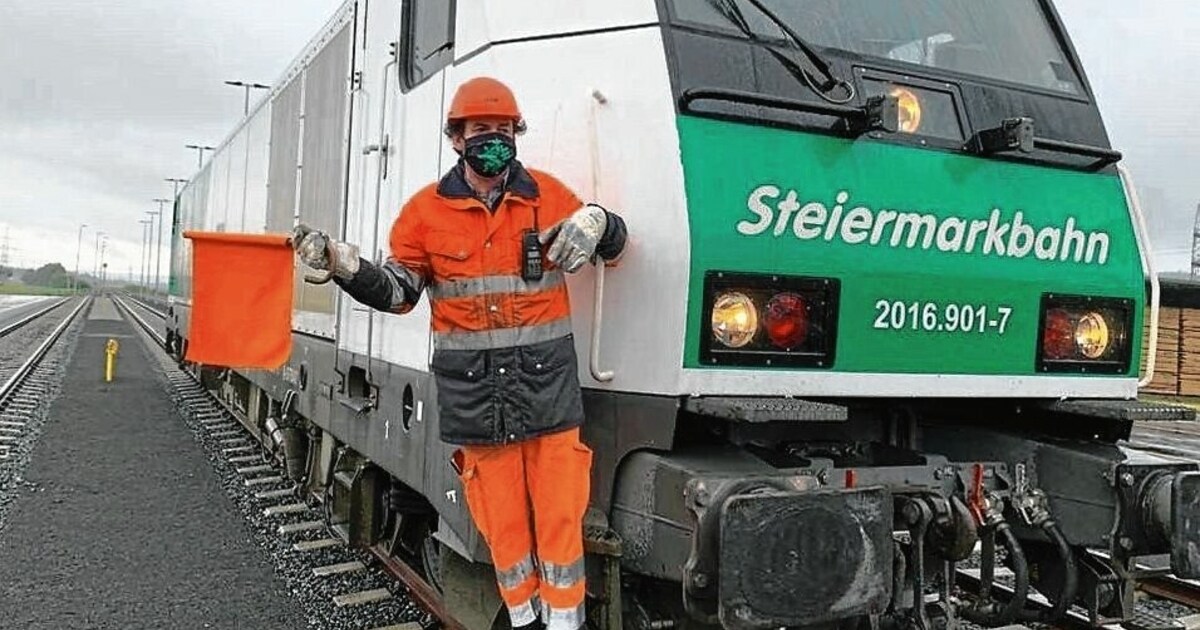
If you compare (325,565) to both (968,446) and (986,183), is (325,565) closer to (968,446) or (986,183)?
(968,446)

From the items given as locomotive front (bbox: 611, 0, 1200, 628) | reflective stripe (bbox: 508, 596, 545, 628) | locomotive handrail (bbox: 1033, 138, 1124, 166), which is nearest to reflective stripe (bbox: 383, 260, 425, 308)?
locomotive front (bbox: 611, 0, 1200, 628)

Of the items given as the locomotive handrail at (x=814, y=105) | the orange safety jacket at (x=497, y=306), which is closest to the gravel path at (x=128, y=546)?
the orange safety jacket at (x=497, y=306)

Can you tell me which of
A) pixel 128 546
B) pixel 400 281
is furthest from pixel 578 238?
pixel 128 546

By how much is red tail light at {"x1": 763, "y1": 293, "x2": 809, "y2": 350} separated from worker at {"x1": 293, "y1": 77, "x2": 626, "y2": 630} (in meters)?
0.47

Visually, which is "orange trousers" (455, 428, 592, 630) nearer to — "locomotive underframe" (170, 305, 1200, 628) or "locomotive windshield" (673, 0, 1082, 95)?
"locomotive underframe" (170, 305, 1200, 628)

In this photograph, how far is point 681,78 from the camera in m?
2.93

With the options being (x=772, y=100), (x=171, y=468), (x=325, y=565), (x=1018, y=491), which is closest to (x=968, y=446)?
(x=1018, y=491)

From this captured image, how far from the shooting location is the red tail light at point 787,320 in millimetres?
2988

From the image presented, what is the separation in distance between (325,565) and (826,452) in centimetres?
346

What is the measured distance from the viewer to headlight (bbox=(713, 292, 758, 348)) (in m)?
2.90

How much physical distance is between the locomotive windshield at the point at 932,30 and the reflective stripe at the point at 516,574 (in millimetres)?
1650

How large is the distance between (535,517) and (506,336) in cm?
54

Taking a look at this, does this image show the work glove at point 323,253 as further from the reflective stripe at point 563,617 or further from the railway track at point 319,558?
the railway track at point 319,558

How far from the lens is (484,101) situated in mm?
2953
